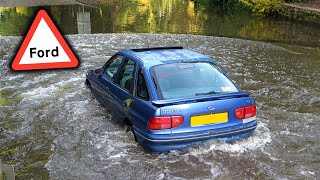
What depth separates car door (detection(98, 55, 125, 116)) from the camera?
703cm

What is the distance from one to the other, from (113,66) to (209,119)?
2.54 meters

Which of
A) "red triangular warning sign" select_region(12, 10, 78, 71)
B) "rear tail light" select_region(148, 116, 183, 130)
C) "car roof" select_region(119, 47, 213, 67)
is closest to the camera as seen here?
"red triangular warning sign" select_region(12, 10, 78, 71)

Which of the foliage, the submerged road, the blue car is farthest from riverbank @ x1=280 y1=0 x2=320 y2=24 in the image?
the blue car

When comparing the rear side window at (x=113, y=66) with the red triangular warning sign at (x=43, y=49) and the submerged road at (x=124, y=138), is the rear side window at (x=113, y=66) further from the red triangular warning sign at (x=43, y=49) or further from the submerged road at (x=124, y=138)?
the red triangular warning sign at (x=43, y=49)

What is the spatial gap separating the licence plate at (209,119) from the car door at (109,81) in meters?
1.80

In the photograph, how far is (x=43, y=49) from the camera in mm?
4656

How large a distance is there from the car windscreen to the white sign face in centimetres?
167

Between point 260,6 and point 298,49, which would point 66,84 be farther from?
point 260,6

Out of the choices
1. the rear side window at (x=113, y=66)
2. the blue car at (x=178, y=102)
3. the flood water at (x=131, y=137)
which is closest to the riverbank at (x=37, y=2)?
the flood water at (x=131, y=137)

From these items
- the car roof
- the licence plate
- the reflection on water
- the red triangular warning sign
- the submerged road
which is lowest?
the submerged road

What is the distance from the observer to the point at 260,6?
90.9 feet

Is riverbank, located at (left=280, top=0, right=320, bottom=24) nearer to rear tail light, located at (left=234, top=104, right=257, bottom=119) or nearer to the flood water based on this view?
the flood water

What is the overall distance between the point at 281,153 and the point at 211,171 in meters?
1.35

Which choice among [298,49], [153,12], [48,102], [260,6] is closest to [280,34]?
[298,49]
